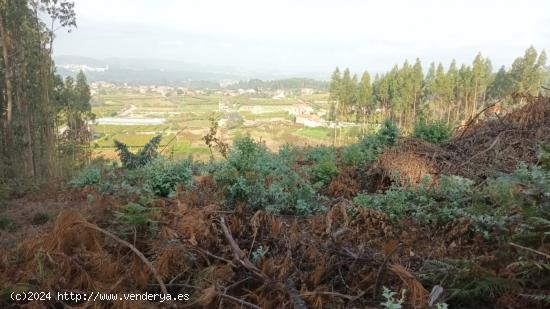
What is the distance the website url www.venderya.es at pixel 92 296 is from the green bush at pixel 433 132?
18.8 ft

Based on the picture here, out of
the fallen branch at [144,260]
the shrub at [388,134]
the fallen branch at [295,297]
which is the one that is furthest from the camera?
the shrub at [388,134]

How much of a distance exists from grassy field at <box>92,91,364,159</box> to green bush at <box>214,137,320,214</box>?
13632mm

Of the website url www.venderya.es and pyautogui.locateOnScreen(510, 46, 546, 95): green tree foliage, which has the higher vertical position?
pyautogui.locateOnScreen(510, 46, 546, 95): green tree foliage

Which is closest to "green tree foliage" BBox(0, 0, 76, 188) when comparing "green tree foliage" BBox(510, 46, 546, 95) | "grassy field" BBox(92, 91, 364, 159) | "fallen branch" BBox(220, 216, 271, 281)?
"grassy field" BBox(92, 91, 364, 159)

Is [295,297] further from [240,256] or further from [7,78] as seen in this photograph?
[7,78]

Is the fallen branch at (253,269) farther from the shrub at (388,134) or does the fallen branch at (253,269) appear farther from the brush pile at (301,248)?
the shrub at (388,134)

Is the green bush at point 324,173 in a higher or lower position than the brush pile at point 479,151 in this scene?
lower

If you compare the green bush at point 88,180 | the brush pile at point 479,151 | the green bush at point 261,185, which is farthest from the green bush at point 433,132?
the green bush at point 88,180

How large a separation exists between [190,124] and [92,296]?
47.6 m

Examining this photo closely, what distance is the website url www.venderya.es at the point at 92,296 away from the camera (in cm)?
241

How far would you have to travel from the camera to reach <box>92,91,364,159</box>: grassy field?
3547 cm

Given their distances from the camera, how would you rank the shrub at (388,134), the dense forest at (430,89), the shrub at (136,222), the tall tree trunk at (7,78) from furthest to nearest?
the dense forest at (430,89)
the tall tree trunk at (7,78)
the shrub at (388,134)
the shrub at (136,222)

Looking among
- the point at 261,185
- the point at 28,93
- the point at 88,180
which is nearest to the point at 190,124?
the point at 28,93

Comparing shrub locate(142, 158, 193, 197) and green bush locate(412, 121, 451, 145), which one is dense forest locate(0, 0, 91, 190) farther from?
green bush locate(412, 121, 451, 145)
